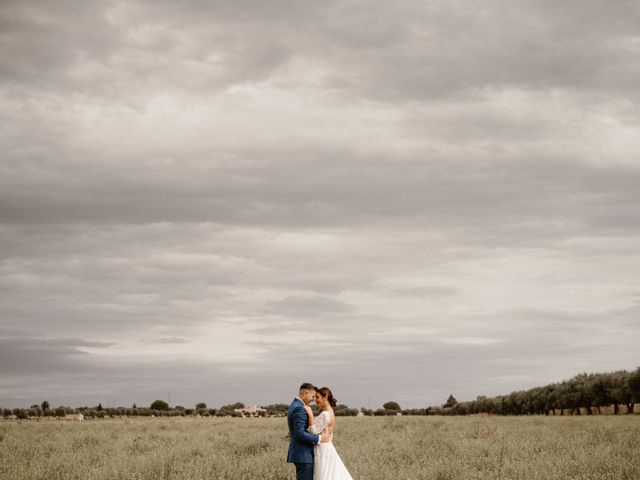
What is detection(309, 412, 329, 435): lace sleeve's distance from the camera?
27.8 feet

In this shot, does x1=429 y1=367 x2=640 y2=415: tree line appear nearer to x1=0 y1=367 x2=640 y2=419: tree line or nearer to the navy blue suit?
x1=0 y1=367 x2=640 y2=419: tree line

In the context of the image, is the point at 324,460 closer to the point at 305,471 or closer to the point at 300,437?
the point at 305,471

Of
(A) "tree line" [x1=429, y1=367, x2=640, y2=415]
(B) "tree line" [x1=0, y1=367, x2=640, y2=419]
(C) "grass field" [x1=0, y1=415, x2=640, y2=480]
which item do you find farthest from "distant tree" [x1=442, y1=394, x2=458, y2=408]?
(C) "grass field" [x1=0, y1=415, x2=640, y2=480]

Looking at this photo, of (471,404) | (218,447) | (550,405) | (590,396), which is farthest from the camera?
(471,404)

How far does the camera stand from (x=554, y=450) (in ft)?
48.6

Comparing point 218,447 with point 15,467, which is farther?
point 218,447

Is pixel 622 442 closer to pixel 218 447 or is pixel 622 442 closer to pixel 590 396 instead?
pixel 218 447

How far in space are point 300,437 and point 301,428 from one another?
13 centimetres

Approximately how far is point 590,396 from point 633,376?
5.83m

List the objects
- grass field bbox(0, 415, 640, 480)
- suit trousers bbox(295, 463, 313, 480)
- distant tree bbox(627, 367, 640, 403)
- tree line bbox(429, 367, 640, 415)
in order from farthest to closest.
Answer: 1. tree line bbox(429, 367, 640, 415)
2. distant tree bbox(627, 367, 640, 403)
3. grass field bbox(0, 415, 640, 480)
4. suit trousers bbox(295, 463, 313, 480)

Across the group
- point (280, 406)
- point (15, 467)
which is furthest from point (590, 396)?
point (280, 406)

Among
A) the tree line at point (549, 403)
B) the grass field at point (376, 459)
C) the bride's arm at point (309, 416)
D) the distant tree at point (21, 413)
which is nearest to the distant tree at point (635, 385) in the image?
the tree line at point (549, 403)

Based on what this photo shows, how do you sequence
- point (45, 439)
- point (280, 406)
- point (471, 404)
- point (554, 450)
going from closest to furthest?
point (554, 450) < point (45, 439) < point (471, 404) < point (280, 406)

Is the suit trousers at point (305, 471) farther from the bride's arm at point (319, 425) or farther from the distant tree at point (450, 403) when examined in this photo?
the distant tree at point (450, 403)
